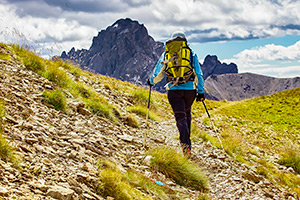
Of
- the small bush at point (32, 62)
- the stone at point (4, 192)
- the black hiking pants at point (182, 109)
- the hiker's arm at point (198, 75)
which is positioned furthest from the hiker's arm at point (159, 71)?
the stone at point (4, 192)

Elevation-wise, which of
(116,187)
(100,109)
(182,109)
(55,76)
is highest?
(55,76)

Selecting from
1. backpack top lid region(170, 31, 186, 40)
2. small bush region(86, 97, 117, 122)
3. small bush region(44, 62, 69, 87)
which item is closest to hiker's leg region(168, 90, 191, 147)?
backpack top lid region(170, 31, 186, 40)

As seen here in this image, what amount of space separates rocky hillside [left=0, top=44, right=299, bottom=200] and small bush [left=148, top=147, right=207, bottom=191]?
121 mm

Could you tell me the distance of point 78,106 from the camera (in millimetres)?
7965

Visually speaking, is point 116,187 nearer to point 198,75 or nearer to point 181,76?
point 181,76

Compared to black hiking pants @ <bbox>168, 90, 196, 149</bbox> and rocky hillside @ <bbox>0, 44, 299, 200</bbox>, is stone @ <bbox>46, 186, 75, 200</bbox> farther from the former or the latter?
black hiking pants @ <bbox>168, 90, 196, 149</bbox>

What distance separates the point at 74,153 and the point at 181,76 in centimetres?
337

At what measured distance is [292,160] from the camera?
1065 centimetres

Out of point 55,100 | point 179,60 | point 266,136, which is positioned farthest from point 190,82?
point 266,136

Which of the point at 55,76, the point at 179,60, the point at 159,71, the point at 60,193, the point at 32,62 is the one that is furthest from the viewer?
the point at 32,62

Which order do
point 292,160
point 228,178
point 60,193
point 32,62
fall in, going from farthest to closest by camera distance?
point 292,160 → point 32,62 → point 228,178 → point 60,193

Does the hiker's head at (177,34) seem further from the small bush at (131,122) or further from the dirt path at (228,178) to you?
the small bush at (131,122)

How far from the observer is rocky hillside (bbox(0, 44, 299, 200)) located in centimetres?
358

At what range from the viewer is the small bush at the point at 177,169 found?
5973mm
